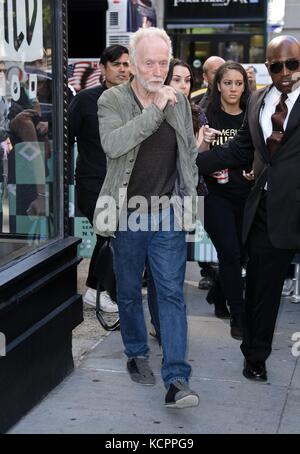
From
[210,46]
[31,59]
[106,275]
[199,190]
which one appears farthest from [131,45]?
[210,46]

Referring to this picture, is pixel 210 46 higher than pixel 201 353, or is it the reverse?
pixel 210 46

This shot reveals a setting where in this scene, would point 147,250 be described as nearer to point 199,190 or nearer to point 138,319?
point 138,319

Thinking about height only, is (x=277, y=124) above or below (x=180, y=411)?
above

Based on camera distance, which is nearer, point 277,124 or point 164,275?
point 164,275

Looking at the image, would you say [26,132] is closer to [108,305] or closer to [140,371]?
[140,371]

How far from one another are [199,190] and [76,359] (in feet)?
4.34

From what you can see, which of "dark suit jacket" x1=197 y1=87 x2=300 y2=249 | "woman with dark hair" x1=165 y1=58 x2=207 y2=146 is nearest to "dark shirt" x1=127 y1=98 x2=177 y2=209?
"dark suit jacket" x1=197 y1=87 x2=300 y2=249

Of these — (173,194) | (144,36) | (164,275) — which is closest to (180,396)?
(164,275)

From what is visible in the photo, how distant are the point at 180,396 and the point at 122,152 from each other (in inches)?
47.1

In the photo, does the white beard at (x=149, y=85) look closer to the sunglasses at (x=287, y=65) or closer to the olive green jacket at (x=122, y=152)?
the olive green jacket at (x=122, y=152)

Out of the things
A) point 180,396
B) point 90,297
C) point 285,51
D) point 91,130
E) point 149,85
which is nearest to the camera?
point 180,396

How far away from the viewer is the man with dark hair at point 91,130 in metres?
5.50

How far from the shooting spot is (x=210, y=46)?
16016 mm

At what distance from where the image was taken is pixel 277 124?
4.30 meters
